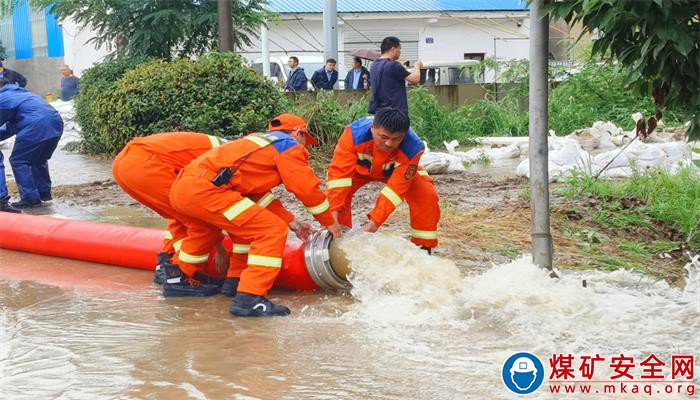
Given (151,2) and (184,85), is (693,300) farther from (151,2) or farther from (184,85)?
(151,2)

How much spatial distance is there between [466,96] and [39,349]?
13908mm

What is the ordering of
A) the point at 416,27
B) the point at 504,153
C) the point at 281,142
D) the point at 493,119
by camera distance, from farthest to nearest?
the point at 416,27 → the point at 493,119 → the point at 504,153 → the point at 281,142

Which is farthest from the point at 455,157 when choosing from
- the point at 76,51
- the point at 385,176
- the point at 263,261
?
the point at 76,51

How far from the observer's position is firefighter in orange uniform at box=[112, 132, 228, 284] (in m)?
5.83

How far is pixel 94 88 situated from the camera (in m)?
13.9

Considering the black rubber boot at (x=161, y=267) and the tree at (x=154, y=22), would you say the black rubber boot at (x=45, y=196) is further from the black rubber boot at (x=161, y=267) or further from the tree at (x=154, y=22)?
the tree at (x=154, y=22)

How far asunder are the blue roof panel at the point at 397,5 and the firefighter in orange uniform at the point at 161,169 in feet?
79.1

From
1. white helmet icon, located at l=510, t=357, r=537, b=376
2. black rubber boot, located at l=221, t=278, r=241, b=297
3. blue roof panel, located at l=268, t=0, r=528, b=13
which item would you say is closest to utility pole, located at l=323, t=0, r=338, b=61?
blue roof panel, located at l=268, t=0, r=528, b=13

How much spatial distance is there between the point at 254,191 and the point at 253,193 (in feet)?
0.16

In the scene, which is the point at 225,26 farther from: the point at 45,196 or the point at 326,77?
the point at 326,77

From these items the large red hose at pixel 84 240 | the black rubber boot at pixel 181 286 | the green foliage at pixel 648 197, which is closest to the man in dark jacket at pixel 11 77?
the large red hose at pixel 84 240

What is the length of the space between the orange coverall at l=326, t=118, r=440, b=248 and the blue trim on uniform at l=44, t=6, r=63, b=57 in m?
26.7

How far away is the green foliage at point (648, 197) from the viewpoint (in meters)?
7.03

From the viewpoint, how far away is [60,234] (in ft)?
22.4
